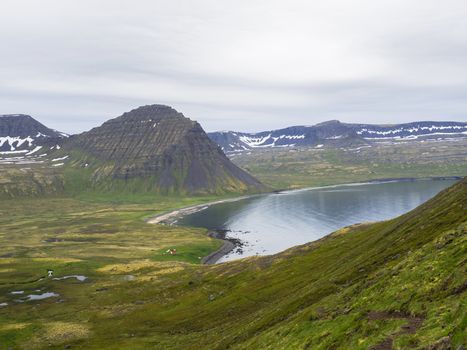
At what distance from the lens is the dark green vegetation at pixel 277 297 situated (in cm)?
3244

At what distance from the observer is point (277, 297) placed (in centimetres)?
7656

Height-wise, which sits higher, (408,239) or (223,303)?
(408,239)

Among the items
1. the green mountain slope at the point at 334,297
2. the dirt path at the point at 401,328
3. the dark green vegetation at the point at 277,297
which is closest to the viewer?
the dirt path at the point at 401,328

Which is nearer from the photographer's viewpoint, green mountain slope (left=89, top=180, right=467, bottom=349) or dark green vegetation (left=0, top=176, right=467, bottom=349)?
green mountain slope (left=89, top=180, right=467, bottom=349)

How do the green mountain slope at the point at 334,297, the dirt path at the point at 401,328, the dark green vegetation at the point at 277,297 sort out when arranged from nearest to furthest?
1. the dirt path at the point at 401,328
2. the green mountain slope at the point at 334,297
3. the dark green vegetation at the point at 277,297

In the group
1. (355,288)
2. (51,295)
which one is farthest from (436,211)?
(51,295)

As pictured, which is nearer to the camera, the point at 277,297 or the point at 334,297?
the point at 334,297

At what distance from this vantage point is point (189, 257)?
18350cm

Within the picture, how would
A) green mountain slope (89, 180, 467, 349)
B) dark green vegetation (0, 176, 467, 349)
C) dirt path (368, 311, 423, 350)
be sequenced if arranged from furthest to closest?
dark green vegetation (0, 176, 467, 349) → green mountain slope (89, 180, 467, 349) → dirt path (368, 311, 423, 350)

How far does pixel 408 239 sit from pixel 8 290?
387 ft

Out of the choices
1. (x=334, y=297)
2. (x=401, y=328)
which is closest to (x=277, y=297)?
(x=334, y=297)

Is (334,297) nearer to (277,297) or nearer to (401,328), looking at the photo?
(401,328)

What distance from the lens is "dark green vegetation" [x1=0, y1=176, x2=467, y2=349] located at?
32.4m

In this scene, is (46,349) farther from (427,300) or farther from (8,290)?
(427,300)
